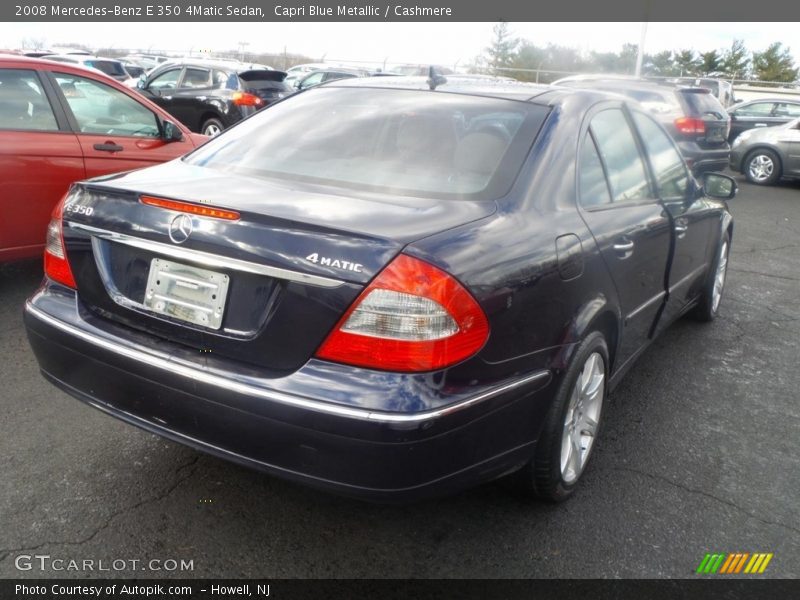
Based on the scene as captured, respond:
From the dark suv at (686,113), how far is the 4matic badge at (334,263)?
9077 mm

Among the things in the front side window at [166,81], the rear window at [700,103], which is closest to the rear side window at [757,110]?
the rear window at [700,103]

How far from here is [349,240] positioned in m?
2.12

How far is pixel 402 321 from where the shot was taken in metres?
2.08

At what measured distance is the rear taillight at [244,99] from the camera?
1282cm

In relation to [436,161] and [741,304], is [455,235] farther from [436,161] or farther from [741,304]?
[741,304]

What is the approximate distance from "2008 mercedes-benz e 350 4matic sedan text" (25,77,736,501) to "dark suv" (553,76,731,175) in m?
8.03

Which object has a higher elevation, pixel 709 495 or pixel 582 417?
pixel 582 417

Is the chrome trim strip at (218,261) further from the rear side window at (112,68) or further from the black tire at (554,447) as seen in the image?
the rear side window at (112,68)

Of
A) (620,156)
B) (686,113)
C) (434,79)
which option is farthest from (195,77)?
(620,156)

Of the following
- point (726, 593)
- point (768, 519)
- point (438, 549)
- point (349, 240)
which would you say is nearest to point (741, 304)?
point (768, 519)

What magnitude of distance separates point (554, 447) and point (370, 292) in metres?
1.04

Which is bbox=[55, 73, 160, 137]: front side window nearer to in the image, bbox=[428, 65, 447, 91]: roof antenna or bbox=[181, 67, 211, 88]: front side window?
bbox=[428, 65, 447, 91]: roof antenna

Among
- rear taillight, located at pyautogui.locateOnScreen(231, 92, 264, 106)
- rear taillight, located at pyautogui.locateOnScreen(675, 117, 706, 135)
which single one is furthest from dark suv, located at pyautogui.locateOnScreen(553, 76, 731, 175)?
rear taillight, located at pyautogui.locateOnScreen(231, 92, 264, 106)

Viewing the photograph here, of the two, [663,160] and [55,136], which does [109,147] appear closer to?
[55,136]
